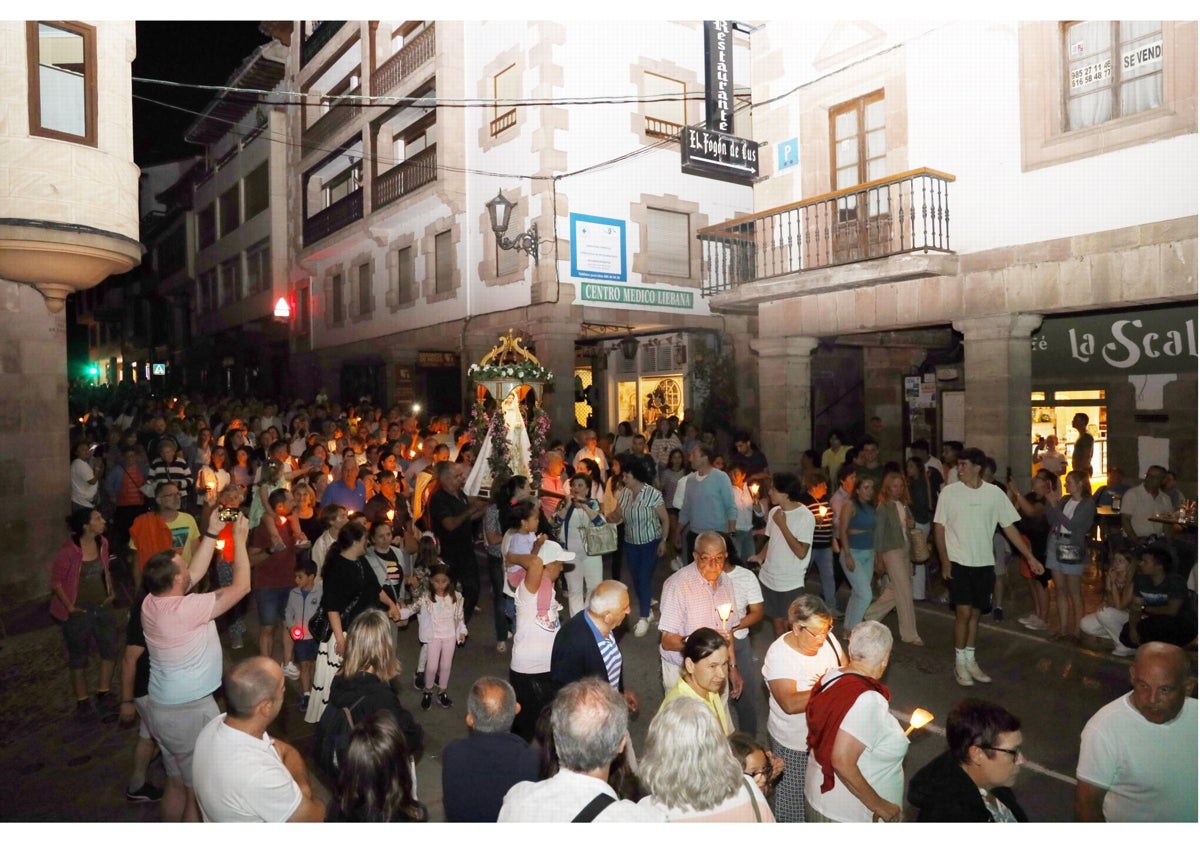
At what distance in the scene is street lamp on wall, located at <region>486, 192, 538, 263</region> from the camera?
1584cm

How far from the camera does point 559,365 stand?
17.3m

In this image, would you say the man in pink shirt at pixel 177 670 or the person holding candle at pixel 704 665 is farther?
the man in pink shirt at pixel 177 670

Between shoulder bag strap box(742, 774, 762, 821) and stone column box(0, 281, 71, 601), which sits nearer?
shoulder bag strap box(742, 774, 762, 821)

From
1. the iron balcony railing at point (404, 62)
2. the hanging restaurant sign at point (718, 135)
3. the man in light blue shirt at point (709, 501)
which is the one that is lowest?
the man in light blue shirt at point (709, 501)

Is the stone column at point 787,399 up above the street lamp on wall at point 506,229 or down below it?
below

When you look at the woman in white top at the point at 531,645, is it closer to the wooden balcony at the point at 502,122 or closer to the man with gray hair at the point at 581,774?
the man with gray hair at the point at 581,774

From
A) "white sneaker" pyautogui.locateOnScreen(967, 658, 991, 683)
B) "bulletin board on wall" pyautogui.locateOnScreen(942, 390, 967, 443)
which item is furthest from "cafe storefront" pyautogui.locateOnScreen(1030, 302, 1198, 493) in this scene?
"white sneaker" pyautogui.locateOnScreen(967, 658, 991, 683)

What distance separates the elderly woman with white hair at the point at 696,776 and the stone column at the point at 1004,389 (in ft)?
29.2

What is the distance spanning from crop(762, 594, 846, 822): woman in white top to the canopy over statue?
20.5 feet

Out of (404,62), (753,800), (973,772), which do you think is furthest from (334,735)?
(404,62)

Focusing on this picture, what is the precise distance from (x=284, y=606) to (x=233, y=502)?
1.28m

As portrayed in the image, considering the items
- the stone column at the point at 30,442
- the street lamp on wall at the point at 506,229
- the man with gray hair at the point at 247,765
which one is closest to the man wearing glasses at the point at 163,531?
the man with gray hair at the point at 247,765

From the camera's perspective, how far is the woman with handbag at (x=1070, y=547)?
753cm

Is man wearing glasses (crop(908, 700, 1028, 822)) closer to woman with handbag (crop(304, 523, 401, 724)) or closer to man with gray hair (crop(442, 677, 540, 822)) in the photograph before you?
man with gray hair (crop(442, 677, 540, 822))
